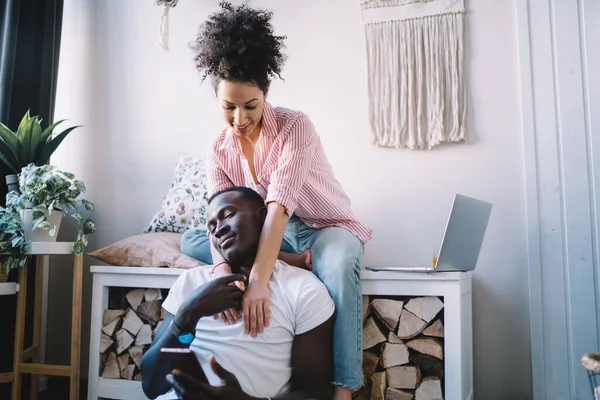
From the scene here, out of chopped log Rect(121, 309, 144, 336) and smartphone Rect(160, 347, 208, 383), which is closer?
smartphone Rect(160, 347, 208, 383)

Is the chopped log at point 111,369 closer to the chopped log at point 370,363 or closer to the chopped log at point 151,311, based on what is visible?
the chopped log at point 151,311

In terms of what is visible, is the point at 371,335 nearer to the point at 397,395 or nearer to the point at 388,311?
the point at 388,311

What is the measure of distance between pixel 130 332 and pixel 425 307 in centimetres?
109

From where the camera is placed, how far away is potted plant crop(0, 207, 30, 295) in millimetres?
1884

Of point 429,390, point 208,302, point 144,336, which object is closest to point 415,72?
point 429,390

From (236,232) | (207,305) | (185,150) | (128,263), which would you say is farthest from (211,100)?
(207,305)

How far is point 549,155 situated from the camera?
203 cm

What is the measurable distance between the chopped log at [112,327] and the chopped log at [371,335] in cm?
94

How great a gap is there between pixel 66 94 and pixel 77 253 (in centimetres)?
111

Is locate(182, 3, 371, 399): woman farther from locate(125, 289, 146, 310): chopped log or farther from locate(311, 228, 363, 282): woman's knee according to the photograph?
locate(125, 289, 146, 310): chopped log

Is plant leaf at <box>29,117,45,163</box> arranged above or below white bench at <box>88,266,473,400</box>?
above

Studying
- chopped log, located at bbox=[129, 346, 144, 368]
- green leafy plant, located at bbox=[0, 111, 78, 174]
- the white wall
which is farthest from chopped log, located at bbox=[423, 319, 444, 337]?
green leafy plant, located at bbox=[0, 111, 78, 174]

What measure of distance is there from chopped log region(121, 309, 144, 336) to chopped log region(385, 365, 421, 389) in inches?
36.7

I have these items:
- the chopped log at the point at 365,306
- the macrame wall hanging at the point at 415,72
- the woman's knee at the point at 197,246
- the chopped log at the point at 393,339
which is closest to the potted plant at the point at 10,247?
the woman's knee at the point at 197,246
